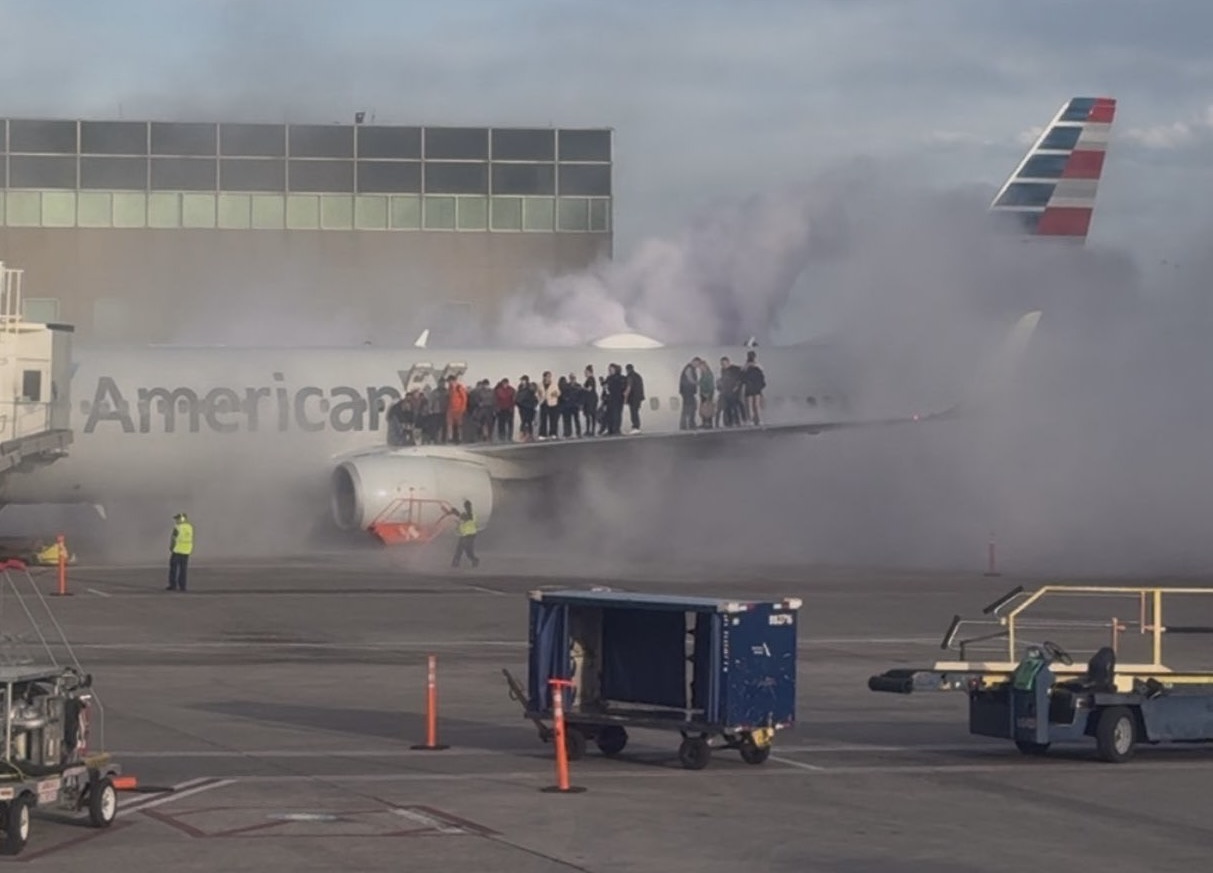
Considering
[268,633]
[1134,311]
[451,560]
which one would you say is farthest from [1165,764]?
[1134,311]

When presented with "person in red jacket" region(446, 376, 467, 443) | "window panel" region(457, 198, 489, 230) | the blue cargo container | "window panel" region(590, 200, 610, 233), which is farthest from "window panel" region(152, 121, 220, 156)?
the blue cargo container

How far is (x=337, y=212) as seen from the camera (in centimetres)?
7150

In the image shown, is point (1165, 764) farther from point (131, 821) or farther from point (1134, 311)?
point (1134, 311)

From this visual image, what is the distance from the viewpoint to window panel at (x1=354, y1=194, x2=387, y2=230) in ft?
235

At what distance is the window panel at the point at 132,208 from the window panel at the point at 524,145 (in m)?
11.7

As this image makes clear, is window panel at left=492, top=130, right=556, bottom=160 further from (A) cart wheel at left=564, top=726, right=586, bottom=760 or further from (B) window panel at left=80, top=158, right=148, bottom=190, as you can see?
(A) cart wheel at left=564, top=726, right=586, bottom=760

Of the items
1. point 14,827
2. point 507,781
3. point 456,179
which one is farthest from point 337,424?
point 14,827

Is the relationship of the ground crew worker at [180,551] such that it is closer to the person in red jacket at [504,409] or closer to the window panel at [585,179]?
the person in red jacket at [504,409]

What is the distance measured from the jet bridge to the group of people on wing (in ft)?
22.9

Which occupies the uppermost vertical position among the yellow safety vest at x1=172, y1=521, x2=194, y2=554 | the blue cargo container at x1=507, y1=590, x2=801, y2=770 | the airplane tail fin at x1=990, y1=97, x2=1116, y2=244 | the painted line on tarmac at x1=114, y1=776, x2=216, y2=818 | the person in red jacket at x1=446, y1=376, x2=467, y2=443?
the airplane tail fin at x1=990, y1=97, x2=1116, y2=244

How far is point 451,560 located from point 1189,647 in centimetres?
1729

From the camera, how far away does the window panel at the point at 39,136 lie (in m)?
69.8

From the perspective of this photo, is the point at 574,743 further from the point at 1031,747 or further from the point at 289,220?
the point at 289,220

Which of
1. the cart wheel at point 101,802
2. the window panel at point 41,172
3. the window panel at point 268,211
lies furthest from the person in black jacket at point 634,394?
the window panel at point 41,172
